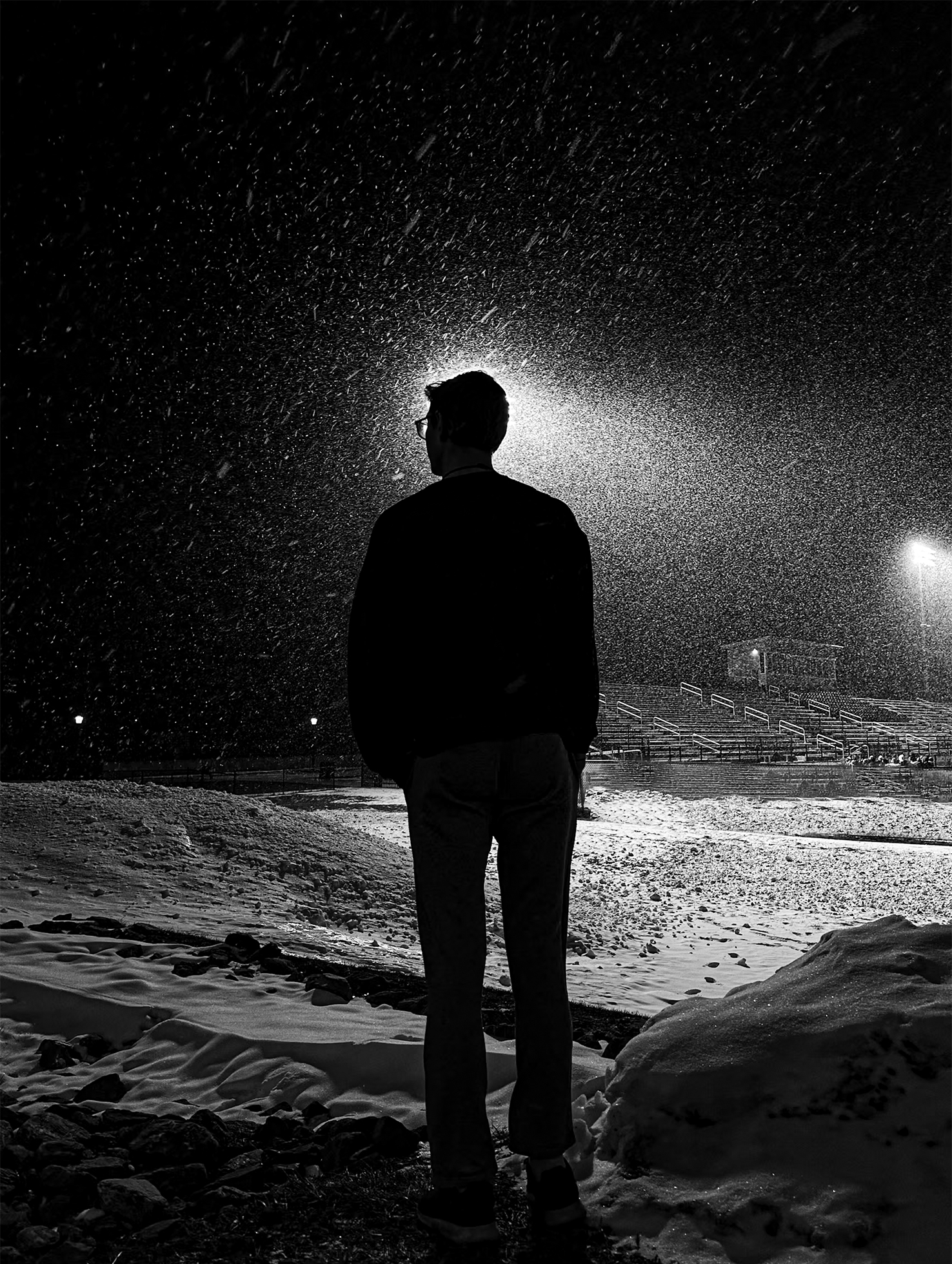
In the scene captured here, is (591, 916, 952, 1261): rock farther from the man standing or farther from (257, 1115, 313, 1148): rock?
(257, 1115, 313, 1148): rock

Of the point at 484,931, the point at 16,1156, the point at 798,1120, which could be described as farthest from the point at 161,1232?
the point at 798,1120

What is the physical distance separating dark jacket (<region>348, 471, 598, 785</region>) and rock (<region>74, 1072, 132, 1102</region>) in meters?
1.59

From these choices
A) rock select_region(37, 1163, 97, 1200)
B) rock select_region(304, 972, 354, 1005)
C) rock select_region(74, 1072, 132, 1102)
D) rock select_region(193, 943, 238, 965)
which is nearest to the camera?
rock select_region(37, 1163, 97, 1200)

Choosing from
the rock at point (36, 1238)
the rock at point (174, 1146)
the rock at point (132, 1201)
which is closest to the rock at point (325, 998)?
the rock at point (174, 1146)

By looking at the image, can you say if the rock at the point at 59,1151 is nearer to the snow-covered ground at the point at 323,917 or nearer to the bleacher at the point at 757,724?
the snow-covered ground at the point at 323,917

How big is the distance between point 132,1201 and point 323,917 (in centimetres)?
497

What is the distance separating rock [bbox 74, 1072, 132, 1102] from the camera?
2.64 metres

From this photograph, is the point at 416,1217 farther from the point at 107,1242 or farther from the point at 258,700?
the point at 258,700

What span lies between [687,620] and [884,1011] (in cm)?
4704

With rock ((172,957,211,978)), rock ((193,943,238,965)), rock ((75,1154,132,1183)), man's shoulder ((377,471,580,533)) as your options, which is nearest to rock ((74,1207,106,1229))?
rock ((75,1154,132,1183))

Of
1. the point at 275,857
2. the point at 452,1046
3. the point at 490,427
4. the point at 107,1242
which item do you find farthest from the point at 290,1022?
the point at 275,857

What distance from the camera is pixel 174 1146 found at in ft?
7.23

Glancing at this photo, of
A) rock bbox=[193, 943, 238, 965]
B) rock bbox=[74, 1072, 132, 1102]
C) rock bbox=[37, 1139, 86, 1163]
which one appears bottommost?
rock bbox=[193, 943, 238, 965]

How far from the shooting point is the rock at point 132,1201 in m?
1.93
